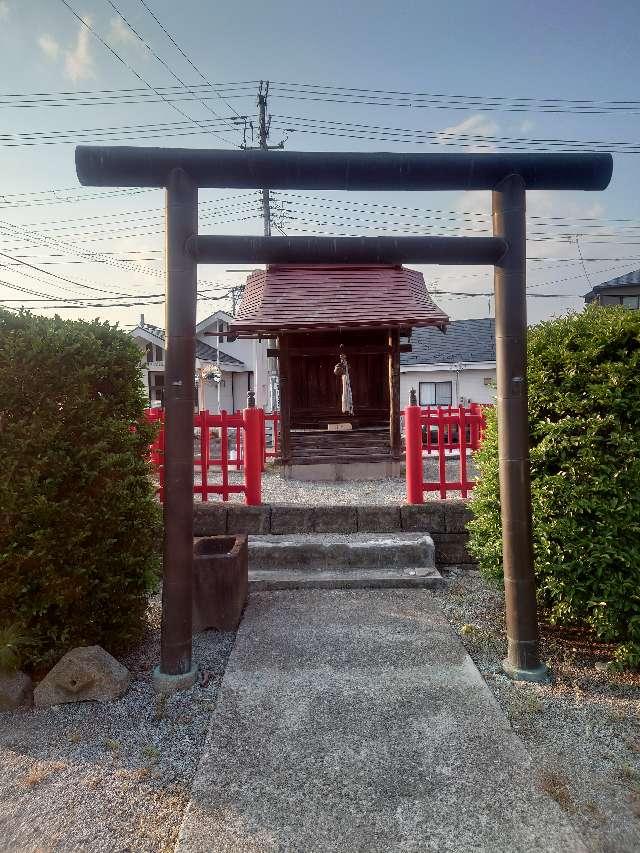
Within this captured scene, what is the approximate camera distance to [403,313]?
8.90m

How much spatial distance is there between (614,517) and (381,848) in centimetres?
254

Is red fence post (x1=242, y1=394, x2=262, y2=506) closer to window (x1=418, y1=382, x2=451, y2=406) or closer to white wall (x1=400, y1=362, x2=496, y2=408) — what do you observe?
white wall (x1=400, y1=362, x2=496, y2=408)

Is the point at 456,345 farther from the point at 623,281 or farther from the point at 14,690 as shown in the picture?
the point at 14,690

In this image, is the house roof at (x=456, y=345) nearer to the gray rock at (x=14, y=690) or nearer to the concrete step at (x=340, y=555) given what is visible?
the concrete step at (x=340, y=555)

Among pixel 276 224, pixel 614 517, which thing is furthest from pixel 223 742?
pixel 276 224

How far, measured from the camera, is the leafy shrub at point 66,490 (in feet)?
10.3

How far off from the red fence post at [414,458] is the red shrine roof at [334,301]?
3.13 m

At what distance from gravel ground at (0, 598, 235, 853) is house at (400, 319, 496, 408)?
23.3m

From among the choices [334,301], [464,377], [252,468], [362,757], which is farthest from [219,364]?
[362,757]

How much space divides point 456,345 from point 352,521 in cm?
2308

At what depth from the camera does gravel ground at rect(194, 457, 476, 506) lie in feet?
22.6

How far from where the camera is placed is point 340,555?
5137 millimetres

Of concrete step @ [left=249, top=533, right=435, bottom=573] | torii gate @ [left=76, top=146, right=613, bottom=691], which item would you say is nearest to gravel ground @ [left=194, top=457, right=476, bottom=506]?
concrete step @ [left=249, top=533, right=435, bottom=573]

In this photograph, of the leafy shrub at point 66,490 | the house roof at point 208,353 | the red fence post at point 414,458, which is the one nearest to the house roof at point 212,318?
the house roof at point 208,353
